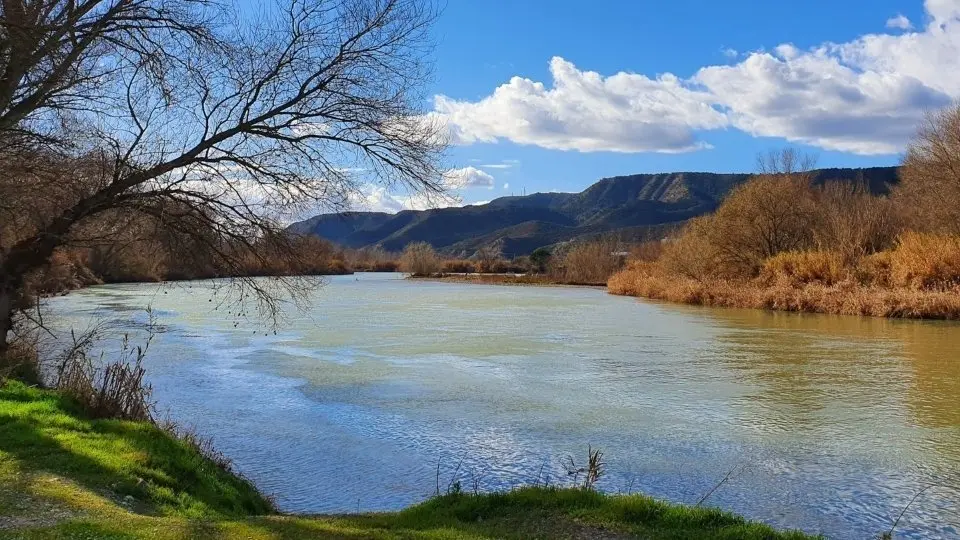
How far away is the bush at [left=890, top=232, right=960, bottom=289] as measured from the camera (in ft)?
81.8

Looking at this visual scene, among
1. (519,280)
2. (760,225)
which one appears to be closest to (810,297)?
(760,225)

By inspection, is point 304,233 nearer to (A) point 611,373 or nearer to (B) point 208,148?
(B) point 208,148

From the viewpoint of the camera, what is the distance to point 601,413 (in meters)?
9.82

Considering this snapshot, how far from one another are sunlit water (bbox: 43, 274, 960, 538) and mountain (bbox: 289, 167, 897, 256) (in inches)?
3391

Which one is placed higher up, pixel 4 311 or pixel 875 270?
pixel 875 270

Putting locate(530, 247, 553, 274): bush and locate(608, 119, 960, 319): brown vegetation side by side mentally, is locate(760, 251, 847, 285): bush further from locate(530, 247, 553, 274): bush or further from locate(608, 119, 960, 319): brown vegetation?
locate(530, 247, 553, 274): bush

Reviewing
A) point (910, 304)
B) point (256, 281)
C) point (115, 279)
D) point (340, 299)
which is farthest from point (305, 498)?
point (115, 279)

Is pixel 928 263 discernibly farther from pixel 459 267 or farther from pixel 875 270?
pixel 459 267

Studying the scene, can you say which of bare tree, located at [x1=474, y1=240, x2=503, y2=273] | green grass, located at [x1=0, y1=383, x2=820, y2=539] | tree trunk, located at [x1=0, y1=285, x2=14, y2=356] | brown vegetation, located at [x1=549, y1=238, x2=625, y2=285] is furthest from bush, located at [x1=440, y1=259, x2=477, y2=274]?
green grass, located at [x1=0, y1=383, x2=820, y2=539]

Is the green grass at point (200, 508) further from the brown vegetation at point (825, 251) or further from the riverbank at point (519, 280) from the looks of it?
the riverbank at point (519, 280)

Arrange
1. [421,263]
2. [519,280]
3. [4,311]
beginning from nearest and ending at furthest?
1. [4,311]
2. [519,280]
3. [421,263]

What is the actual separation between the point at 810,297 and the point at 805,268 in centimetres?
306

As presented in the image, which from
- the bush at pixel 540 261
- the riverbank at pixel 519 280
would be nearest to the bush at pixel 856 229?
the riverbank at pixel 519 280

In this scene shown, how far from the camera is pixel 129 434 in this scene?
22.5ft
